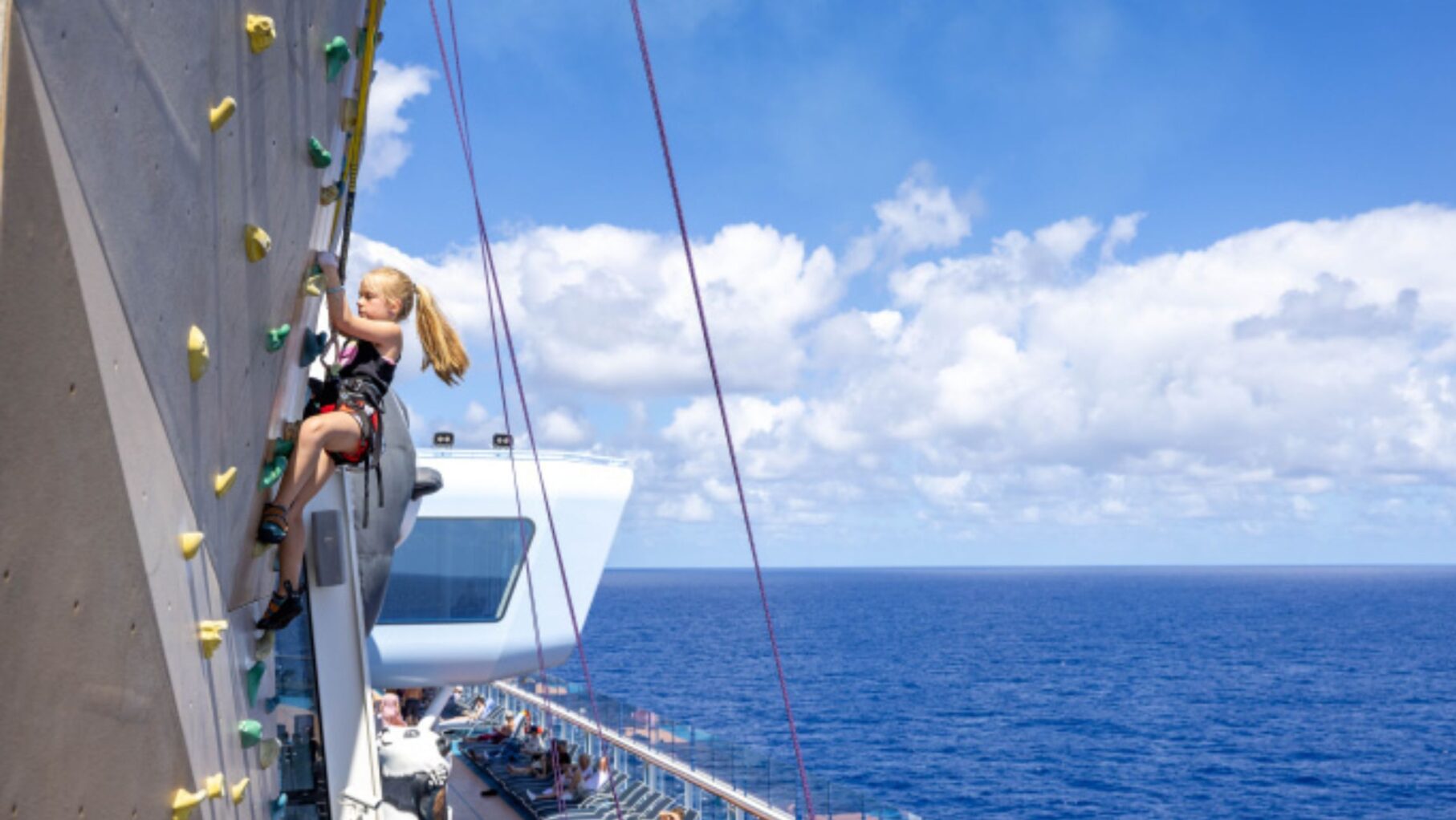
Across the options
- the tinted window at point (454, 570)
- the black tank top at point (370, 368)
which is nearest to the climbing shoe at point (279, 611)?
the black tank top at point (370, 368)

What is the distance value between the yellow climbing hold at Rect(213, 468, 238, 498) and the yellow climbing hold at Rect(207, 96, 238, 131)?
816 mm

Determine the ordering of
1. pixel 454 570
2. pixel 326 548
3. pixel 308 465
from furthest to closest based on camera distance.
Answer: pixel 454 570 → pixel 326 548 → pixel 308 465

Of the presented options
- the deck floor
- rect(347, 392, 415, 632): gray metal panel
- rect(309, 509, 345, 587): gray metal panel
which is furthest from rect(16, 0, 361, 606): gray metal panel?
the deck floor

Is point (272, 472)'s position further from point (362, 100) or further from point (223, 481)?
point (362, 100)

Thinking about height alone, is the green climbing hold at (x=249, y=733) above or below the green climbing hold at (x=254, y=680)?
Result: below

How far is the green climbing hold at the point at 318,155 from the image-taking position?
3170 mm

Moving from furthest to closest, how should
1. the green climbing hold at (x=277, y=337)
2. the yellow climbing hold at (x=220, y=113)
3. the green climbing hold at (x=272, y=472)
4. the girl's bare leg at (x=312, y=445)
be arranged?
the girl's bare leg at (x=312, y=445) → the green climbing hold at (x=272, y=472) → the green climbing hold at (x=277, y=337) → the yellow climbing hold at (x=220, y=113)

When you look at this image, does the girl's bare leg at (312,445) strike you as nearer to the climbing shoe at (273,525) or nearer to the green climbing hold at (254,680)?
the climbing shoe at (273,525)

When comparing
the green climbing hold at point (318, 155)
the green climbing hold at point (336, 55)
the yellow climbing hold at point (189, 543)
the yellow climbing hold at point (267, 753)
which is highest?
the green climbing hold at point (336, 55)

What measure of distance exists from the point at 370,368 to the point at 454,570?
49.6ft

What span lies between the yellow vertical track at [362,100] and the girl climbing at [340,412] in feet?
0.61

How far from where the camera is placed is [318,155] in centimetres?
319

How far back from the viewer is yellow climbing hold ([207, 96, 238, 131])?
8.23 ft

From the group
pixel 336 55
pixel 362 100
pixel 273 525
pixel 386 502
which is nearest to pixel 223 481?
pixel 273 525
